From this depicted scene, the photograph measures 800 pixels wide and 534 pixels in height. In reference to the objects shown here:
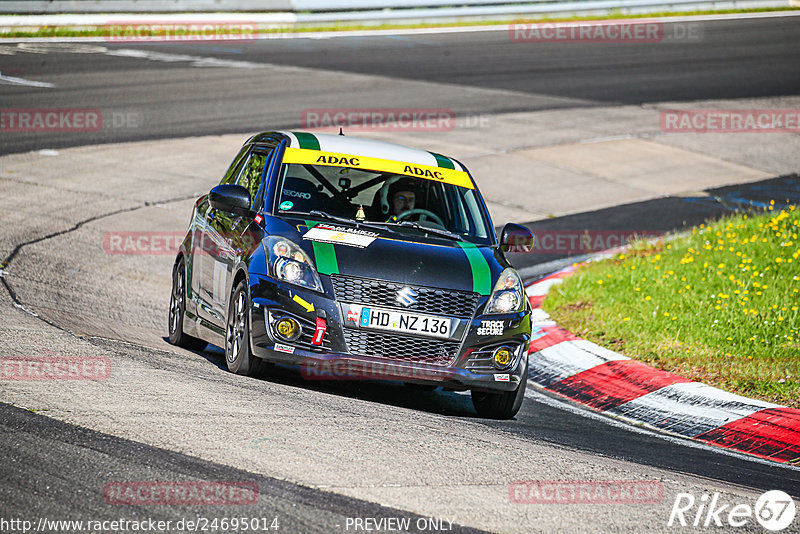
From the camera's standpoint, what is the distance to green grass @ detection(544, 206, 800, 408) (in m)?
8.83

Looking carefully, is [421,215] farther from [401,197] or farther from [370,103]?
[370,103]

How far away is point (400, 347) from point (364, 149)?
6.97 feet

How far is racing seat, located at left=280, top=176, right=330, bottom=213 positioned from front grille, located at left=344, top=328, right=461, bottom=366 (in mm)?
1331

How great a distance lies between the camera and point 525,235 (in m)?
8.16

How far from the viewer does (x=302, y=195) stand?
801cm

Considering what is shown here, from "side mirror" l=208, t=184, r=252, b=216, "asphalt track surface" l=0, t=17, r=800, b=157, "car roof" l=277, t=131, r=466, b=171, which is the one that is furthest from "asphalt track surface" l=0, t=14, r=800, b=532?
"car roof" l=277, t=131, r=466, b=171

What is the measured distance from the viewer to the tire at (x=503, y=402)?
750 cm

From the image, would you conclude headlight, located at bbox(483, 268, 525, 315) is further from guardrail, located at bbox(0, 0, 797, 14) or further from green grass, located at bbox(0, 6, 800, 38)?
guardrail, located at bbox(0, 0, 797, 14)

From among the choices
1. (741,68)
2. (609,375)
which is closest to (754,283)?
(609,375)

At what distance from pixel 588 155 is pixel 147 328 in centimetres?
1089

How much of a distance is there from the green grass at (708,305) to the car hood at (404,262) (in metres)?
2.37

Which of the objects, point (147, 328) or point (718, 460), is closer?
point (718, 460)

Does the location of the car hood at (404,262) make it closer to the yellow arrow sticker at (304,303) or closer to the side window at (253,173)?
the yellow arrow sticker at (304,303)

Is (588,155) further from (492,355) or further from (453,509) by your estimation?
(453,509)
